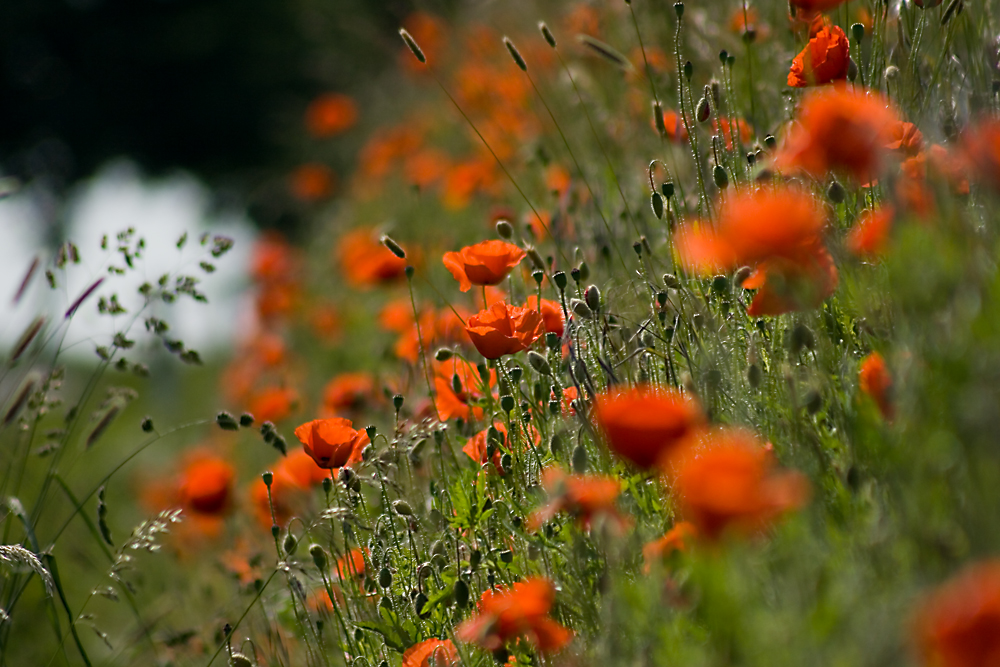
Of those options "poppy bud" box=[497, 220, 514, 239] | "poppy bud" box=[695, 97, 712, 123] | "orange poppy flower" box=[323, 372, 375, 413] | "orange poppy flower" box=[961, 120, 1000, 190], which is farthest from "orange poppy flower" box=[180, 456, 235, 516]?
"orange poppy flower" box=[961, 120, 1000, 190]

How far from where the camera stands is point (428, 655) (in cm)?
142

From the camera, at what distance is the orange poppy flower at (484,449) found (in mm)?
1712

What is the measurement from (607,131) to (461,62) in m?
2.75

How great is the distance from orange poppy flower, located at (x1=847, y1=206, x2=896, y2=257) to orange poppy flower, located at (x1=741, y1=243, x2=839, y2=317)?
6cm

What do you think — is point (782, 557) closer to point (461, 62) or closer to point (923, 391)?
point (923, 391)

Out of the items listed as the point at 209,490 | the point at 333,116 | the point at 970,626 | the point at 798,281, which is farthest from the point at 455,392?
the point at 333,116

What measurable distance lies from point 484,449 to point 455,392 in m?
0.21

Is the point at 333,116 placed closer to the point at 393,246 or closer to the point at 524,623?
the point at 393,246

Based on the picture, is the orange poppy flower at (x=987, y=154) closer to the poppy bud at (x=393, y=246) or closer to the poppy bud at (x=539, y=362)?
the poppy bud at (x=539, y=362)

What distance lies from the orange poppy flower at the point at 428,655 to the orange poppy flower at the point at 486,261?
685 millimetres

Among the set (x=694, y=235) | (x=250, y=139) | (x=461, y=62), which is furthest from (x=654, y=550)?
(x=250, y=139)

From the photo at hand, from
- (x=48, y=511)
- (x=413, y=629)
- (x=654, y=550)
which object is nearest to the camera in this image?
(x=654, y=550)

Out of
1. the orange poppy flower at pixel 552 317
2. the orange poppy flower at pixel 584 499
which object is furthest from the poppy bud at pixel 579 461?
the orange poppy flower at pixel 552 317

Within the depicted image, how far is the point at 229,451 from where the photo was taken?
15.6 feet
